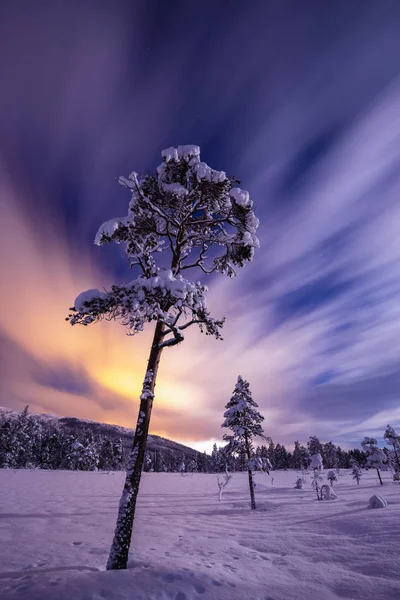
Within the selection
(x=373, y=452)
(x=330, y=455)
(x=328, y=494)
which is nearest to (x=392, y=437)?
(x=373, y=452)

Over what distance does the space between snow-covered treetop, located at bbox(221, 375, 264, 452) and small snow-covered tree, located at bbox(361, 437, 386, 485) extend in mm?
36361

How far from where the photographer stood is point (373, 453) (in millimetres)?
51500

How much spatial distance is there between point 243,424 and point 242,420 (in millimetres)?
361

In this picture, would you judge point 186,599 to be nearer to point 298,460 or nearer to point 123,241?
point 123,241

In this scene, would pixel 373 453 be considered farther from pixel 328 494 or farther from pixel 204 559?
pixel 204 559

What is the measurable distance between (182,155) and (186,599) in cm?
1069

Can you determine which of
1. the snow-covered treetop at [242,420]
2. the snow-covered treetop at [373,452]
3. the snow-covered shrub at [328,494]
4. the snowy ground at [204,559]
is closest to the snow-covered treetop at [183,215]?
the snowy ground at [204,559]

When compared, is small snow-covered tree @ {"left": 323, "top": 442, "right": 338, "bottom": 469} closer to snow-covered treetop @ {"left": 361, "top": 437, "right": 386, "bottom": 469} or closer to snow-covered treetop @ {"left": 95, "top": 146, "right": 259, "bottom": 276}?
snow-covered treetop @ {"left": 361, "top": 437, "right": 386, "bottom": 469}

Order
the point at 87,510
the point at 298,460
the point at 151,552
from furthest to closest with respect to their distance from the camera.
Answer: the point at 298,460 → the point at 87,510 → the point at 151,552

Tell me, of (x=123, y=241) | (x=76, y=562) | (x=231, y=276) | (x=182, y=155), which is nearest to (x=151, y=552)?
(x=76, y=562)

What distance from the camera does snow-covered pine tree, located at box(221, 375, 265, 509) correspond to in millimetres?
25703

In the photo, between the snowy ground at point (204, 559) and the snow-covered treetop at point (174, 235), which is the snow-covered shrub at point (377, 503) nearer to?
the snowy ground at point (204, 559)

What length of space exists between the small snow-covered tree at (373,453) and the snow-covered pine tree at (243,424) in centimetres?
3584

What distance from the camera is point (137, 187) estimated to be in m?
8.74
